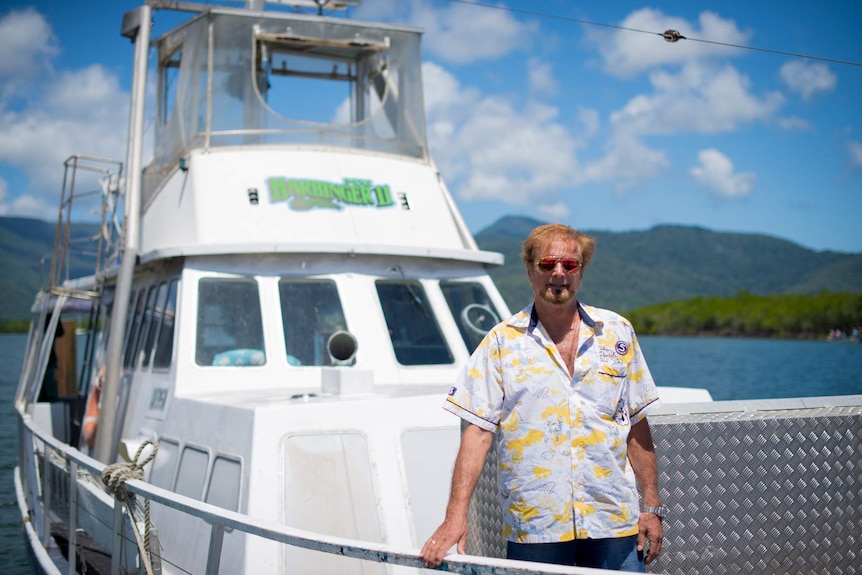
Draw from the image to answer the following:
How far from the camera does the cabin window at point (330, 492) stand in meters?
4.29

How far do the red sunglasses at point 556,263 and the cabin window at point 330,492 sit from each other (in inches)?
83.8

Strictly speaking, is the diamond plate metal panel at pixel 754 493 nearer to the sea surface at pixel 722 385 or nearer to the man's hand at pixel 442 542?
the man's hand at pixel 442 542

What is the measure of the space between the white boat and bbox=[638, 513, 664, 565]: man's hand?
1136 mm

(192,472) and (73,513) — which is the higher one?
(192,472)

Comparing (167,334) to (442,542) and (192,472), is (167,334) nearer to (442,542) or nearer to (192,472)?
(192,472)

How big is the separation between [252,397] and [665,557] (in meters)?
2.89

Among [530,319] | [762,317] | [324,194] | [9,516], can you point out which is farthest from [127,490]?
[762,317]

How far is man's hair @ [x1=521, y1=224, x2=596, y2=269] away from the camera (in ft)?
9.40

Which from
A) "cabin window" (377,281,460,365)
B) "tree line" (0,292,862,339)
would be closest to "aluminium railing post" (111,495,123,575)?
"cabin window" (377,281,460,365)

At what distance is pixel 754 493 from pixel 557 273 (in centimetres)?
144

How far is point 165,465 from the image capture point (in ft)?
18.4

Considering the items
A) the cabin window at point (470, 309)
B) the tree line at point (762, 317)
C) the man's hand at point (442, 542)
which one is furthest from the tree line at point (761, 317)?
the man's hand at point (442, 542)

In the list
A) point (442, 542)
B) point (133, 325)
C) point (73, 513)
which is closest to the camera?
point (442, 542)

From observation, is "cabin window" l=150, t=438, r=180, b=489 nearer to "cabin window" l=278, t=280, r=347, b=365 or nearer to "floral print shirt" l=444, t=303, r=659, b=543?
"cabin window" l=278, t=280, r=347, b=365
